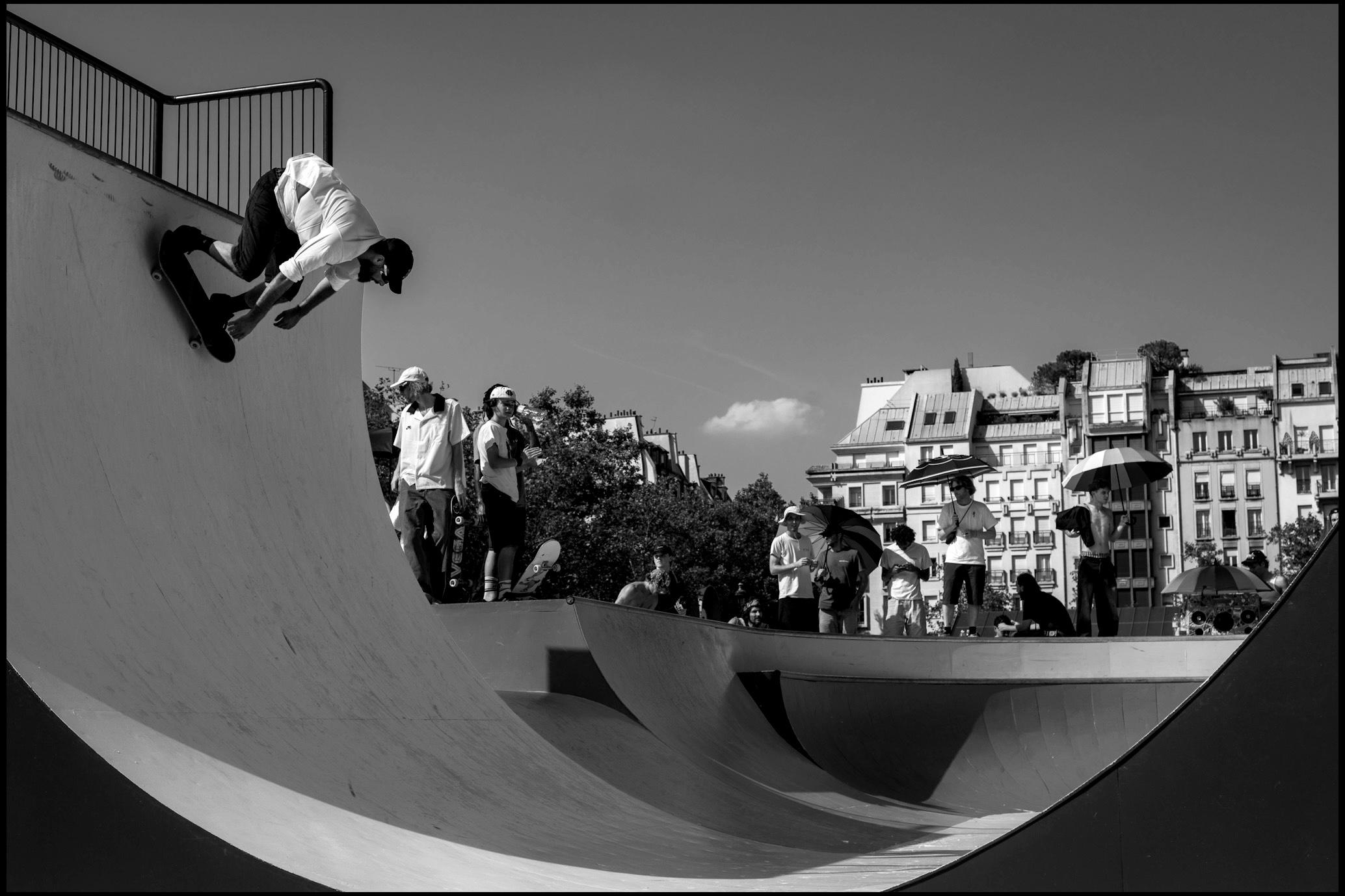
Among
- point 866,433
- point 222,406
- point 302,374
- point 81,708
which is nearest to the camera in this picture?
point 81,708

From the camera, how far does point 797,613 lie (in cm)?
1143

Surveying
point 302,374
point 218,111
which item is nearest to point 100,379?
point 302,374

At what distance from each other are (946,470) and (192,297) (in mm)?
8529

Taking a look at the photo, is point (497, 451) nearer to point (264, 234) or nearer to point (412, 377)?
point (412, 377)

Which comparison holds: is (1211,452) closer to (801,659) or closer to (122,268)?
(801,659)

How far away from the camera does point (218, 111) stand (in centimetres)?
792

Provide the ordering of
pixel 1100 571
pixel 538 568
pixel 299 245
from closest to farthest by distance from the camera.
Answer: pixel 299 245
pixel 538 568
pixel 1100 571

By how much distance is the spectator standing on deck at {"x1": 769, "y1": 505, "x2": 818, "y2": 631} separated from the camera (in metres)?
11.1

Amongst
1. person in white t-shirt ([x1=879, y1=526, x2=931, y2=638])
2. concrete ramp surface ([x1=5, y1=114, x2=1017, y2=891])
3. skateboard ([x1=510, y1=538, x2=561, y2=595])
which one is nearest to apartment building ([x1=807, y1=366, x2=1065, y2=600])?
person in white t-shirt ([x1=879, y1=526, x2=931, y2=638])

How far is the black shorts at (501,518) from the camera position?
8648 millimetres

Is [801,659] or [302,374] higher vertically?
[302,374]

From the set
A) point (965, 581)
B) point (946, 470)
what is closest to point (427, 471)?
point (965, 581)

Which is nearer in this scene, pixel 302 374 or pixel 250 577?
pixel 250 577

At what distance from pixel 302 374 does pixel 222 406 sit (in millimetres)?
998
